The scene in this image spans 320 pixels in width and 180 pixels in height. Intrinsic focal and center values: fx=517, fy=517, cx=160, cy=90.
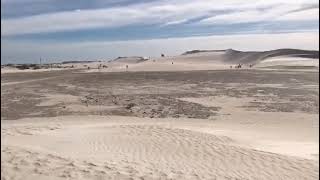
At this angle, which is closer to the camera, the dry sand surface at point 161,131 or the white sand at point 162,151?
the white sand at point 162,151

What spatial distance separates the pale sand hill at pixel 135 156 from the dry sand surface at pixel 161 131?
0.02 metres

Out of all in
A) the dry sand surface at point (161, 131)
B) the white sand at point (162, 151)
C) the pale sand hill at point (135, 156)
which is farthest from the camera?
the dry sand surface at point (161, 131)

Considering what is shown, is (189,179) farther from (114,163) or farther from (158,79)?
(158,79)

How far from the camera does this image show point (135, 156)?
408 inches

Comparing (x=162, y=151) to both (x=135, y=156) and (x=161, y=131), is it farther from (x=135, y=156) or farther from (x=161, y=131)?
(x=161, y=131)

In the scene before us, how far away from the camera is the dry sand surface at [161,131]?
9109 millimetres

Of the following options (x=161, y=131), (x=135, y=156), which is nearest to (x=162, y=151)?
(x=135, y=156)

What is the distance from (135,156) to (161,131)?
11.3ft

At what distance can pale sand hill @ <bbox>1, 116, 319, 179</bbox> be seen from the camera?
28.1ft

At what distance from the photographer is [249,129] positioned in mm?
15797

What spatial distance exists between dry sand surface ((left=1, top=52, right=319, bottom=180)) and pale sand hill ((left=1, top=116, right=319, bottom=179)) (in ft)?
0.07

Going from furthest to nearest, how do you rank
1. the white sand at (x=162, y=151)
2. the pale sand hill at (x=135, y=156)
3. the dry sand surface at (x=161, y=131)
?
the dry sand surface at (x=161, y=131), the white sand at (x=162, y=151), the pale sand hill at (x=135, y=156)

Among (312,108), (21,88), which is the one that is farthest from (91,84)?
(312,108)

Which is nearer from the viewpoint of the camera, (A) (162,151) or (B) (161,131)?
(A) (162,151)
